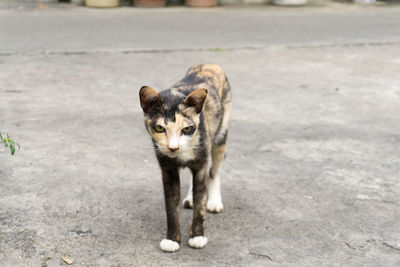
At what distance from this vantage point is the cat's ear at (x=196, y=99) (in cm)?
315

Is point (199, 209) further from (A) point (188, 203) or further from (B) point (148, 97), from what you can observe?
(B) point (148, 97)

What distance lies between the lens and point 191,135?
320cm

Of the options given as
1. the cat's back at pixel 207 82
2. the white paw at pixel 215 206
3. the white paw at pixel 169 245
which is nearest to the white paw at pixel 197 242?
the white paw at pixel 169 245

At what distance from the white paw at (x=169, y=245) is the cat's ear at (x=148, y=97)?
872 millimetres

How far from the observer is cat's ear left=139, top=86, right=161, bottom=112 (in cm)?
312

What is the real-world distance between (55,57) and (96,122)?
2950 mm

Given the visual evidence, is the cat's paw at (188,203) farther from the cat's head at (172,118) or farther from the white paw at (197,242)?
the cat's head at (172,118)

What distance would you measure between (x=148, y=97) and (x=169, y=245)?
0.97m

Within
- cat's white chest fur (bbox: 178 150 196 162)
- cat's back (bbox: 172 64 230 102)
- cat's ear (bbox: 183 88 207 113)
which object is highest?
cat's ear (bbox: 183 88 207 113)

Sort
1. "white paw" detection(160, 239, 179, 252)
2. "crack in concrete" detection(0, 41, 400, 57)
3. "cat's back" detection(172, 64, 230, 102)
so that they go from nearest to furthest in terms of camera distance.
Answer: "white paw" detection(160, 239, 179, 252) < "cat's back" detection(172, 64, 230, 102) < "crack in concrete" detection(0, 41, 400, 57)

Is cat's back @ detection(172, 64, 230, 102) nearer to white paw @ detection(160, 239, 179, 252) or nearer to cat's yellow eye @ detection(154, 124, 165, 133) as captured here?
cat's yellow eye @ detection(154, 124, 165, 133)

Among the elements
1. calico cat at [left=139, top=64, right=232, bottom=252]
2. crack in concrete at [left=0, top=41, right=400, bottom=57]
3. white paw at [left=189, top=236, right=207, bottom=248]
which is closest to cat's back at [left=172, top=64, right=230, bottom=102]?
calico cat at [left=139, top=64, right=232, bottom=252]

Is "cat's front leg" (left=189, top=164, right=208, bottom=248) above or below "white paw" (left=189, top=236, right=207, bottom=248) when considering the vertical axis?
above

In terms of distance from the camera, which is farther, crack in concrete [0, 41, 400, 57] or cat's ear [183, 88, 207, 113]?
crack in concrete [0, 41, 400, 57]
